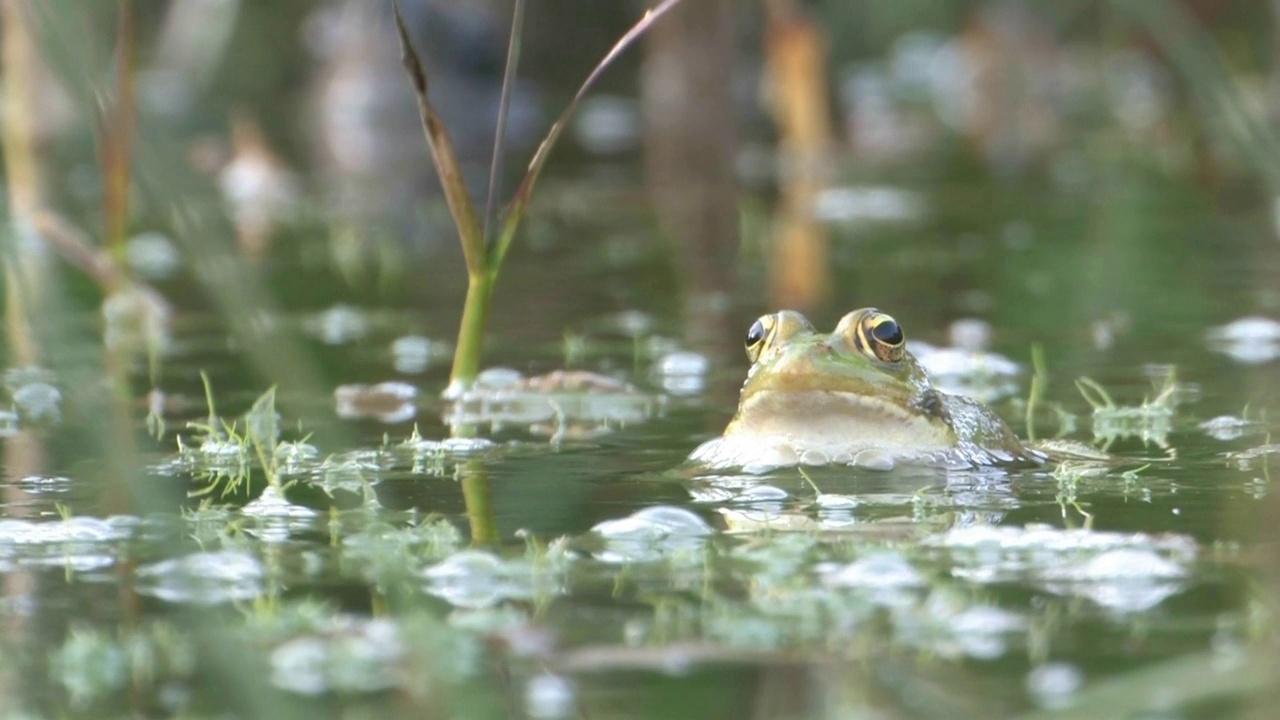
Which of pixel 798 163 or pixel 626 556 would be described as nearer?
pixel 626 556

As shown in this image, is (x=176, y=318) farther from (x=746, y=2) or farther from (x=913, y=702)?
(x=746, y=2)

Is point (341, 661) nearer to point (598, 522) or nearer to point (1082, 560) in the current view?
point (598, 522)

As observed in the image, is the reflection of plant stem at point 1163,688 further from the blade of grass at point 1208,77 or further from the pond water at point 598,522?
the blade of grass at point 1208,77

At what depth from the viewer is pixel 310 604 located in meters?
2.58

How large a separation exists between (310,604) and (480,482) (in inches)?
42.1

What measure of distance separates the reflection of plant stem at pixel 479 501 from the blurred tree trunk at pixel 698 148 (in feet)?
8.98

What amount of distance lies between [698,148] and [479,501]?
31.4 ft

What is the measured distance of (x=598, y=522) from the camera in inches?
127

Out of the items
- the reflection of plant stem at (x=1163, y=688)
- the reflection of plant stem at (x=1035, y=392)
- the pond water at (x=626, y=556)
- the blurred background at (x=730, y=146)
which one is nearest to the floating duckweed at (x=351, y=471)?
the pond water at (x=626, y=556)

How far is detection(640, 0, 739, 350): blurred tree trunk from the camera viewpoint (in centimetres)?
777

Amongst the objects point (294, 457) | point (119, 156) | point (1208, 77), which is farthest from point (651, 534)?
point (119, 156)

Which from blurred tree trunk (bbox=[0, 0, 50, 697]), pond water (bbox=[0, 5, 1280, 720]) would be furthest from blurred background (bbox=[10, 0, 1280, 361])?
blurred tree trunk (bbox=[0, 0, 50, 697])

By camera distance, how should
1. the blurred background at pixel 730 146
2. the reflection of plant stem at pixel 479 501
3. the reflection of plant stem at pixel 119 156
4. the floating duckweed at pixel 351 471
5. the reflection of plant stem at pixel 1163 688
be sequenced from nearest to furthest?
the reflection of plant stem at pixel 1163 688 < the reflection of plant stem at pixel 479 501 < the floating duckweed at pixel 351 471 < the reflection of plant stem at pixel 119 156 < the blurred background at pixel 730 146

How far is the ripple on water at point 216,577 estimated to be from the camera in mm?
2740
